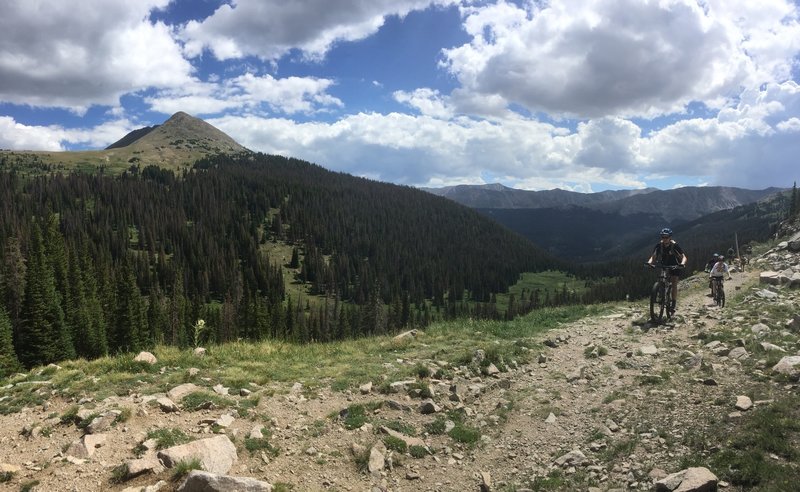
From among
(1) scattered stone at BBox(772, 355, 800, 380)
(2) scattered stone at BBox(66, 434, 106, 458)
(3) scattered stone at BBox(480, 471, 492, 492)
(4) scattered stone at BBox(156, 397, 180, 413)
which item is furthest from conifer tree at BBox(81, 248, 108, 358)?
(1) scattered stone at BBox(772, 355, 800, 380)

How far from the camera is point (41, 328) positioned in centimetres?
6166

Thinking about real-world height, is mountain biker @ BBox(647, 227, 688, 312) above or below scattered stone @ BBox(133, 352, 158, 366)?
above

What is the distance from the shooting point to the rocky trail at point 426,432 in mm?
8086

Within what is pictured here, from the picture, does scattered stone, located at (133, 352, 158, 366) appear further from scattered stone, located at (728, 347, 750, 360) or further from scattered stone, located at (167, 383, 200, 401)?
scattered stone, located at (728, 347, 750, 360)

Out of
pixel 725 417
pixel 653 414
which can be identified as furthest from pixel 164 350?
pixel 725 417

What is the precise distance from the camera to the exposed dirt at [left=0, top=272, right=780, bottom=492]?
8.21m

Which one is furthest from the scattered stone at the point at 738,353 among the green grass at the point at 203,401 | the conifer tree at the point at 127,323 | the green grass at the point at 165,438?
the conifer tree at the point at 127,323

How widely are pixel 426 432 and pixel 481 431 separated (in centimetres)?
135

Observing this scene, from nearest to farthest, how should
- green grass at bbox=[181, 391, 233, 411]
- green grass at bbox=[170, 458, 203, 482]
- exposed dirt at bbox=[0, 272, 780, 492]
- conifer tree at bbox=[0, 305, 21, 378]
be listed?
1. green grass at bbox=[170, 458, 203, 482]
2. exposed dirt at bbox=[0, 272, 780, 492]
3. green grass at bbox=[181, 391, 233, 411]
4. conifer tree at bbox=[0, 305, 21, 378]

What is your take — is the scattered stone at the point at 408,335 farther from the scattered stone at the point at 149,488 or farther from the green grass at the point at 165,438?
the scattered stone at the point at 149,488

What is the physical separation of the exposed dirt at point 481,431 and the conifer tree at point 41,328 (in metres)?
66.3

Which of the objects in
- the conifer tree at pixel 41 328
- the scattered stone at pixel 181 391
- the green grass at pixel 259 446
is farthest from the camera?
the conifer tree at pixel 41 328

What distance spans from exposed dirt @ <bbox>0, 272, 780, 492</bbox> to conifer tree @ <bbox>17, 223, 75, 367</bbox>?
66.3m

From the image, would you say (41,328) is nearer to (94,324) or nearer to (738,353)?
(94,324)
